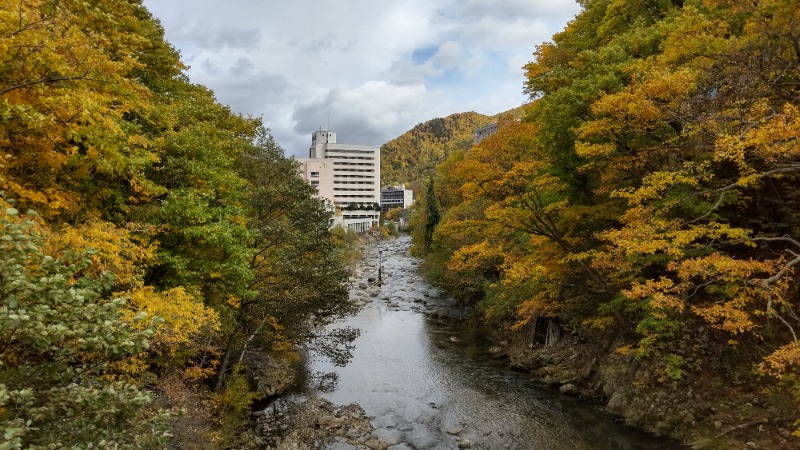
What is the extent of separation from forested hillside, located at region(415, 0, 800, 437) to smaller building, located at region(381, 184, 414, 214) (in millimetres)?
144464

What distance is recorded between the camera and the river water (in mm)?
16328

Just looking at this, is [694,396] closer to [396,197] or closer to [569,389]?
[569,389]

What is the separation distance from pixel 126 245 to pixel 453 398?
51.7 ft

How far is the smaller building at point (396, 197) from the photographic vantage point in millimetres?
170625

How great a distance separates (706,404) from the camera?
15.2 m

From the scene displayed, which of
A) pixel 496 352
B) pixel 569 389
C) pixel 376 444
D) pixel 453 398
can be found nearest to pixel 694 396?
pixel 569 389

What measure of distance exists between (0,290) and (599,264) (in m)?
17.4

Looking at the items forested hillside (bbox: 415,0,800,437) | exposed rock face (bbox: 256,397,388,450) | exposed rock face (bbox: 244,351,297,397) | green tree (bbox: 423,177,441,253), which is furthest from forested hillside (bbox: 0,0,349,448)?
green tree (bbox: 423,177,441,253)

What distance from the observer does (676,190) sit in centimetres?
1540

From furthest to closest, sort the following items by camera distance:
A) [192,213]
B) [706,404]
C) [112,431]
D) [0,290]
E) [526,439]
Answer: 1. [526,439]
2. [706,404]
3. [192,213]
4. [112,431]
5. [0,290]

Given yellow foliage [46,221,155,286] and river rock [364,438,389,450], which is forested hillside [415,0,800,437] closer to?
river rock [364,438,389,450]

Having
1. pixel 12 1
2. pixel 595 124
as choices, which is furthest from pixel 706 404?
pixel 12 1

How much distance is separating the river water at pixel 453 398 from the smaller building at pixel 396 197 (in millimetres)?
136627

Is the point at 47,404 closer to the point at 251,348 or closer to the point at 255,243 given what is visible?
the point at 255,243
